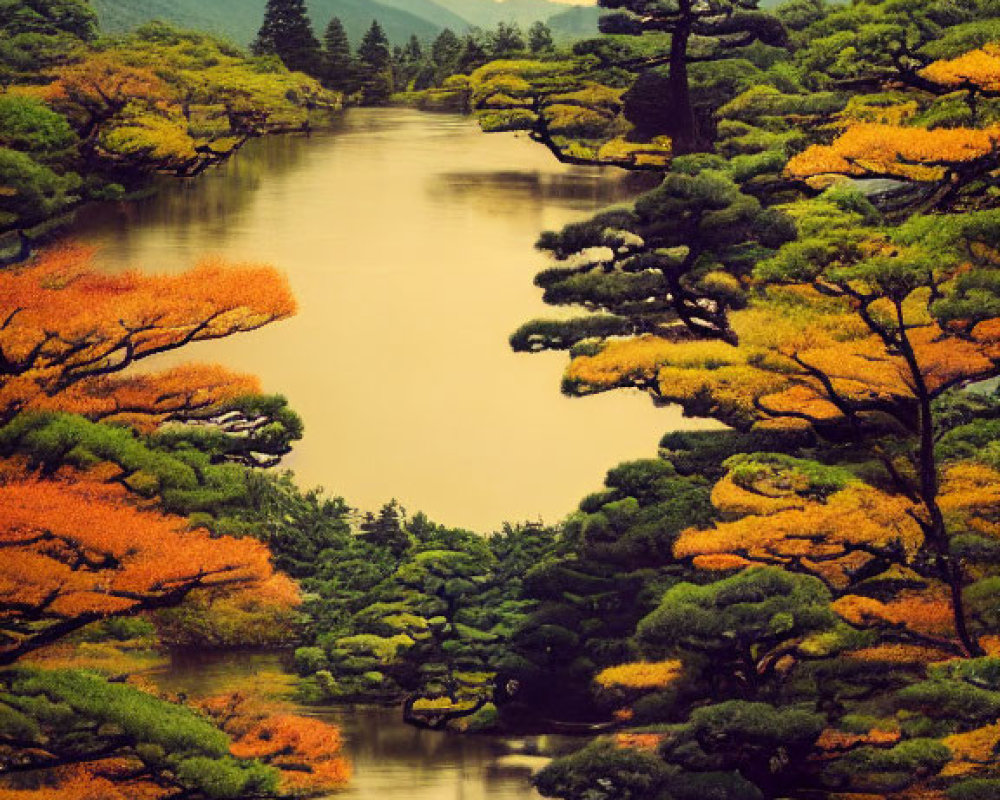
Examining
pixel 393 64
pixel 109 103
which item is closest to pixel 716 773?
pixel 109 103

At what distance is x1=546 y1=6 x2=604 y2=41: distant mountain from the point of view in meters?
19.5

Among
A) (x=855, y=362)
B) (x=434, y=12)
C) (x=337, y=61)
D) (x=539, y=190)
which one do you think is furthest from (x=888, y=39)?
(x=434, y=12)

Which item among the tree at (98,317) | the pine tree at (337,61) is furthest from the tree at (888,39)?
the tree at (98,317)

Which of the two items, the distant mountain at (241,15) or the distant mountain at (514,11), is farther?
the distant mountain at (514,11)

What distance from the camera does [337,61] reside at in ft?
57.2

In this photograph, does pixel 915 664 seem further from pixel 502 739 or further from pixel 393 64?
pixel 393 64

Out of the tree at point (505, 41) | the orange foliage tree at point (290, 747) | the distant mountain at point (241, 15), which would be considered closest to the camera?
the orange foliage tree at point (290, 747)

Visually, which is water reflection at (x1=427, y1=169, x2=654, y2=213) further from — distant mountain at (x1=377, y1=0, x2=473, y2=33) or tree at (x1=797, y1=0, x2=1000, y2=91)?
distant mountain at (x1=377, y1=0, x2=473, y2=33)

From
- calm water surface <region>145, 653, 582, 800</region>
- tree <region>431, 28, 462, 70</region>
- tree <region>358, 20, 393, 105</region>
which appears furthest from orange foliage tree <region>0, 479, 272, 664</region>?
tree <region>431, 28, 462, 70</region>

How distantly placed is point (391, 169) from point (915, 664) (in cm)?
766

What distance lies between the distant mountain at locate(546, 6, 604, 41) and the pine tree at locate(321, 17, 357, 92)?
9.79ft

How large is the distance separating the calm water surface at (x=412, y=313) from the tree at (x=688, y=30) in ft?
2.78

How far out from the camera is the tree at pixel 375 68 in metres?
17.5

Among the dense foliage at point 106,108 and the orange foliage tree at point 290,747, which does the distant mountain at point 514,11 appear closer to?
the dense foliage at point 106,108
